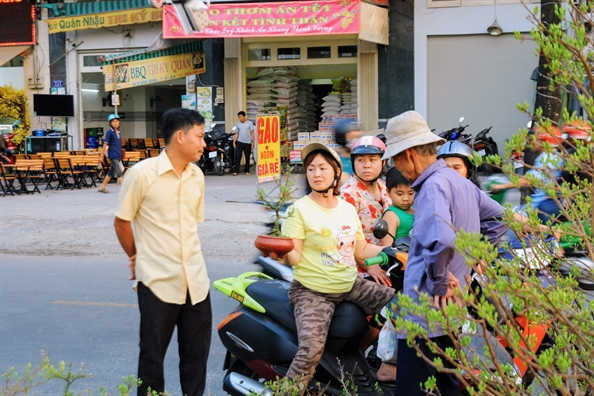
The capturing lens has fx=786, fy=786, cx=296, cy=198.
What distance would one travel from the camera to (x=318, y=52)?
21.8 meters

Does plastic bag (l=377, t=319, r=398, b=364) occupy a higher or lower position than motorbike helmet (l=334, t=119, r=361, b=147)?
lower

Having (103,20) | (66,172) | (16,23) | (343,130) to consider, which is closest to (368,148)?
(343,130)

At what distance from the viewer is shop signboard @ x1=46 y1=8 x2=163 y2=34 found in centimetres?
2294

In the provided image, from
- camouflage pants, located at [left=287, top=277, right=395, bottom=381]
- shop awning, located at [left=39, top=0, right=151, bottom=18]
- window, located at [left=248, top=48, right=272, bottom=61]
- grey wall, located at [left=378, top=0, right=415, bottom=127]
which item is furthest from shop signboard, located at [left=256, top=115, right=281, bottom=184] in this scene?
shop awning, located at [left=39, top=0, right=151, bottom=18]

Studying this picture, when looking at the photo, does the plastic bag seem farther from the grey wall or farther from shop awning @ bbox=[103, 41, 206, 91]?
shop awning @ bbox=[103, 41, 206, 91]

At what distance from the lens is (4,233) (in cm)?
1274

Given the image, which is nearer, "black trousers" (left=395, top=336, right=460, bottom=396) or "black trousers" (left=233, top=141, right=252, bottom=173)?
"black trousers" (left=395, top=336, right=460, bottom=396)

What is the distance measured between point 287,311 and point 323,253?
0.38 m

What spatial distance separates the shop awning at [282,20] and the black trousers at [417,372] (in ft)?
52.8

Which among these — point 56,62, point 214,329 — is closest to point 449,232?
point 214,329

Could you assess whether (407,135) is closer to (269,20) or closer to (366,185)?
(366,185)

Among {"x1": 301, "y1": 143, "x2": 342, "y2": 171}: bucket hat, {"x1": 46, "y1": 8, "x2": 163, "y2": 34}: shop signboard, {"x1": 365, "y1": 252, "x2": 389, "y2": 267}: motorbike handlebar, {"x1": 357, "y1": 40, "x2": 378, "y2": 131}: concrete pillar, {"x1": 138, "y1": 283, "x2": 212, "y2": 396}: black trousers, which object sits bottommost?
{"x1": 138, "y1": 283, "x2": 212, "y2": 396}: black trousers

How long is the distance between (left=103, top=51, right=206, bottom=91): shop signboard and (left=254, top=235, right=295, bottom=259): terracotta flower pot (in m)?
18.3

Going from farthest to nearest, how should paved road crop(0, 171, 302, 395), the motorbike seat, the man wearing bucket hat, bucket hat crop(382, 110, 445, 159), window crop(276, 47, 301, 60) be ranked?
window crop(276, 47, 301, 60), paved road crop(0, 171, 302, 395), the motorbike seat, bucket hat crop(382, 110, 445, 159), the man wearing bucket hat
